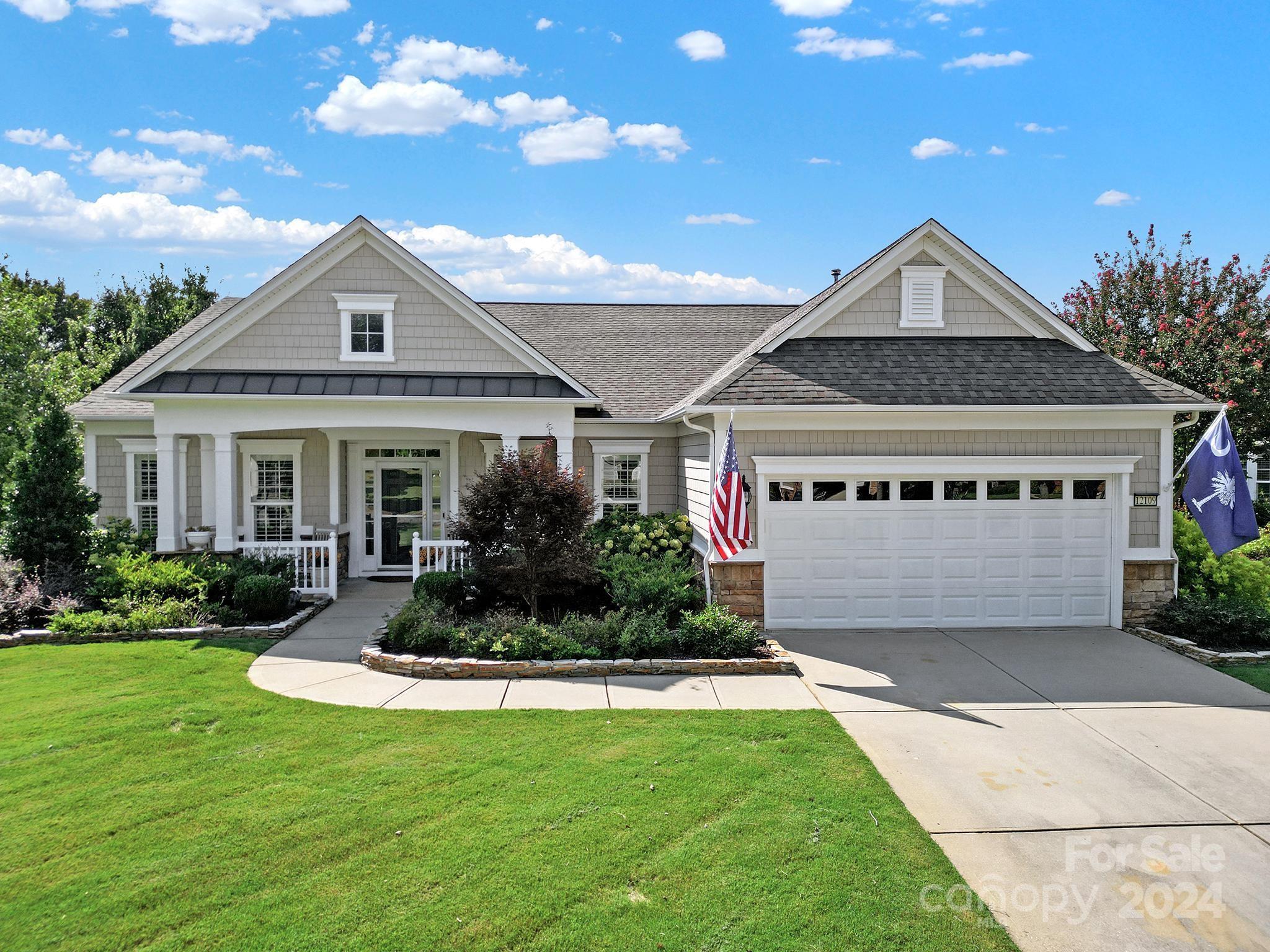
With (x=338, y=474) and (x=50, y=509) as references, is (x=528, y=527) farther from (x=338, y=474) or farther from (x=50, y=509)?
(x=50, y=509)

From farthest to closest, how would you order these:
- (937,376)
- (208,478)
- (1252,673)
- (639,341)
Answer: (639,341), (208,478), (937,376), (1252,673)

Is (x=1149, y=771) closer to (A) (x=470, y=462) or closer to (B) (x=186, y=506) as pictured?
(A) (x=470, y=462)

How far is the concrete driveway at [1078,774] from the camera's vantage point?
176 inches

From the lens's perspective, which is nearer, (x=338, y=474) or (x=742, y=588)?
(x=742, y=588)

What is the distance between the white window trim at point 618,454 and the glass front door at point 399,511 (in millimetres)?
3561

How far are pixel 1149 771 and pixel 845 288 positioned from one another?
7.71 metres

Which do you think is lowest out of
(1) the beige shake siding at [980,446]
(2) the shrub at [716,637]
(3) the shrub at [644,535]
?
(2) the shrub at [716,637]

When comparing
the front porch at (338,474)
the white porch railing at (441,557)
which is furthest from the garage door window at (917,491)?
the white porch railing at (441,557)

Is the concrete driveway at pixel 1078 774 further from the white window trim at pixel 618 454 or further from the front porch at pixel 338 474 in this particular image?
the front porch at pixel 338 474

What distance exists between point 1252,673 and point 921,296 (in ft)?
21.4

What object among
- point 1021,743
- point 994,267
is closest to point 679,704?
point 1021,743

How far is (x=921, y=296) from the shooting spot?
473 inches

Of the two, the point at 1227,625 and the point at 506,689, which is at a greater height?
the point at 1227,625

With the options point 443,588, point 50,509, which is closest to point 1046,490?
point 443,588
